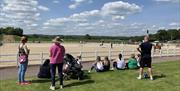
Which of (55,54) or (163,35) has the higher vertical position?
(55,54)

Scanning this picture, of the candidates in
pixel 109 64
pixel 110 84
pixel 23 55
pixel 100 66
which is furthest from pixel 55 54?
pixel 109 64

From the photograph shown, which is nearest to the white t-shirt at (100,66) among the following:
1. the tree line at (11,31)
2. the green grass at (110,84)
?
the green grass at (110,84)

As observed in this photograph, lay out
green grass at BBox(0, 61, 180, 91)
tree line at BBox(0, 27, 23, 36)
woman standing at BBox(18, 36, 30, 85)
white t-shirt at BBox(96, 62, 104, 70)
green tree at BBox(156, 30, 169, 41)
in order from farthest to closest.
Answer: tree line at BBox(0, 27, 23, 36), green tree at BBox(156, 30, 169, 41), white t-shirt at BBox(96, 62, 104, 70), woman standing at BBox(18, 36, 30, 85), green grass at BBox(0, 61, 180, 91)

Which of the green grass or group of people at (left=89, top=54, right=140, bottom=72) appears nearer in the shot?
the green grass

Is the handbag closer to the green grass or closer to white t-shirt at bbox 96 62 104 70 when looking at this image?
the green grass

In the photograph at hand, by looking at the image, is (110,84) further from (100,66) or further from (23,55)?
(100,66)

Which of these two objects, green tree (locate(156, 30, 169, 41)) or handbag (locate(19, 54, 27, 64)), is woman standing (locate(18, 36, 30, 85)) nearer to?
handbag (locate(19, 54, 27, 64))

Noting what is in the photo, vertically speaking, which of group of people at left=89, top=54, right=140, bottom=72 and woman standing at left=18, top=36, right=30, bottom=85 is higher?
woman standing at left=18, top=36, right=30, bottom=85

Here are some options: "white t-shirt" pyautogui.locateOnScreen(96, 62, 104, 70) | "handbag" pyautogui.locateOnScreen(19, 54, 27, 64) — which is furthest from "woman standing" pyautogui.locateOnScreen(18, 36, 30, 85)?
"white t-shirt" pyautogui.locateOnScreen(96, 62, 104, 70)

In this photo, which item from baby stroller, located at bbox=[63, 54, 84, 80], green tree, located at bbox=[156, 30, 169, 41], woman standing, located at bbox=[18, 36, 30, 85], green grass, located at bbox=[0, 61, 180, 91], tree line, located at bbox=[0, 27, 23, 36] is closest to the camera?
green grass, located at bbox=[0, 61, 180, 91]

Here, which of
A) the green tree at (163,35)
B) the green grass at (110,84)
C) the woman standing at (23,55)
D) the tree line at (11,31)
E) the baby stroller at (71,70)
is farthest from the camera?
the tree line at (11,31)

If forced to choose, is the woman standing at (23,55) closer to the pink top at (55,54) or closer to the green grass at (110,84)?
the green grass at (110,84)

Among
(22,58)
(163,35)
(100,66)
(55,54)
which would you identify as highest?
(55,54)

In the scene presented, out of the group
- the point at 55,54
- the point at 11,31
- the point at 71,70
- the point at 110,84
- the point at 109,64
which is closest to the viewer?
the point at 55,54
